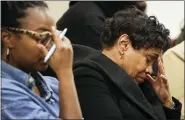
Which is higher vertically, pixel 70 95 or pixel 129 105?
pixel 70 95

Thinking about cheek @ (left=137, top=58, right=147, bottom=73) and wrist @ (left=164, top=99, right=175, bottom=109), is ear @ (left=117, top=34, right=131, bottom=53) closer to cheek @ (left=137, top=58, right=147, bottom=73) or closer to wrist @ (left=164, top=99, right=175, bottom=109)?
cheek @ (left=137, top=58, right=147, bottom=73)

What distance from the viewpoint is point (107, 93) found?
61.5 inches

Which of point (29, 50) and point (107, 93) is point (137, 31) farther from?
point (29, 50)

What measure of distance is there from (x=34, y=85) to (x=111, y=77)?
1.26 feet

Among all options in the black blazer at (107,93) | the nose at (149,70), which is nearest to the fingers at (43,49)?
the black blazer at (107,93)

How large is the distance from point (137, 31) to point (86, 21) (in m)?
0.67

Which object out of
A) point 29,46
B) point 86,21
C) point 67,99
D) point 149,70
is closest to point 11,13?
point 29,46

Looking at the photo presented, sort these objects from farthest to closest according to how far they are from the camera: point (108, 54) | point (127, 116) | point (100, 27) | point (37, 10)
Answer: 1. point (100, 27)
2. point (108, 54)
3. point (127, 116)
4. point (37, 10)

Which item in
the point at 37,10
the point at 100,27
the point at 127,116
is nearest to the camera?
the point at 37,10

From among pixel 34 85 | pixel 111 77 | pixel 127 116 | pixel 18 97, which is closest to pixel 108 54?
pixel 111 77

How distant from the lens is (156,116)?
1668mm

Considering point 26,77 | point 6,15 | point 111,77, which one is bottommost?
point 111,77

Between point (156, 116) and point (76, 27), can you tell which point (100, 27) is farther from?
point (156, 116)

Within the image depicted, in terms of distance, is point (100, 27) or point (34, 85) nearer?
point (34, 85)
